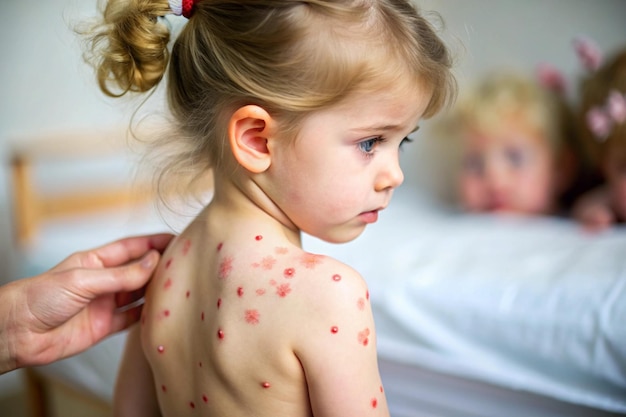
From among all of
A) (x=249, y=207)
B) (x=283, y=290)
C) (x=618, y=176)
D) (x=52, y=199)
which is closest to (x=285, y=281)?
(x=283, y=290)

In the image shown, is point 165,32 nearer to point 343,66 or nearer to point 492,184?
point 343,66

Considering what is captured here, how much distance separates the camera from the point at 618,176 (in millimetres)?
1627

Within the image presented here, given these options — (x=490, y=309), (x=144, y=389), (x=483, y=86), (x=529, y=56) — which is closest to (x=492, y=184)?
(x=483, y=86)

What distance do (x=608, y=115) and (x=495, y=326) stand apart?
0.76m

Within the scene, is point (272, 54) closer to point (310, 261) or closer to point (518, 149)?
point (310, 261)

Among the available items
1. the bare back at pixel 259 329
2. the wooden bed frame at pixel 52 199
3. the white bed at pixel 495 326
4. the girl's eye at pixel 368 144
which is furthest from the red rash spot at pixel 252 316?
the wooden bed frame at pixel 52 199

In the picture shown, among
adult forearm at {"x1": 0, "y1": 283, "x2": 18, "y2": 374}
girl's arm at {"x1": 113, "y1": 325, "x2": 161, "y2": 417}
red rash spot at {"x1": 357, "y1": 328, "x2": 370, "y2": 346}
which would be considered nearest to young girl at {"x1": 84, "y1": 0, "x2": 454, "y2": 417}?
red rash spot at {"x1": 357, "y1": 328, "x2": 370, "y2": 346}

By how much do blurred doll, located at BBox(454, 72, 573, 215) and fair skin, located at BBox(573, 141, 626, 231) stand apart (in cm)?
14

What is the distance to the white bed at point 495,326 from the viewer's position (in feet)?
3.64

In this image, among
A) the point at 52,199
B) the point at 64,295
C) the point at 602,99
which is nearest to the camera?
the point at 64,295

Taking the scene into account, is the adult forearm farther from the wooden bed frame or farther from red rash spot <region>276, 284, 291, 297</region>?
the wooden bed frame

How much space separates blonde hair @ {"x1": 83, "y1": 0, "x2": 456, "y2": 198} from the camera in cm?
68

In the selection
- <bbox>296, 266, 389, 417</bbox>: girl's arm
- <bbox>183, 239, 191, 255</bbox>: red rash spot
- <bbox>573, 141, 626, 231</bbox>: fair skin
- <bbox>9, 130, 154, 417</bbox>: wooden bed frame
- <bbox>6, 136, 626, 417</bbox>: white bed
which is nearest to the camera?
<bbox>296, 266, 389, 417</bbox>: girl's arm

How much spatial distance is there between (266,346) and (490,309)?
0.64 m
